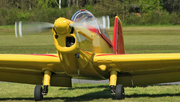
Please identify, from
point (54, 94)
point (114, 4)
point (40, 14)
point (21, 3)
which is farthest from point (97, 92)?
point (21, 3)

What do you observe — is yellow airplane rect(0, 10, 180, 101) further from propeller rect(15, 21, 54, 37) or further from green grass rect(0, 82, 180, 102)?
green grass rect(0, 82, 180, 102)

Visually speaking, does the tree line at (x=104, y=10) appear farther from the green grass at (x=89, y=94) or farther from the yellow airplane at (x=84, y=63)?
the yellow airplane at (x=84, y=63)

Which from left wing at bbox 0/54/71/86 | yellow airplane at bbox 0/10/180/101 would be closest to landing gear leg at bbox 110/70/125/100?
yellow airplane at bbox 0/10/180/101

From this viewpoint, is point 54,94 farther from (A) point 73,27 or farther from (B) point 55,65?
(A) point 73,27

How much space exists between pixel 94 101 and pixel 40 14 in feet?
156

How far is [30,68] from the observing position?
8.45 meters

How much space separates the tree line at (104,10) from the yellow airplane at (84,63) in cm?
4094

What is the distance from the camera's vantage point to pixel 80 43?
7.16 meters

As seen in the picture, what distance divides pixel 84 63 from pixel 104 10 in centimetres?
5206

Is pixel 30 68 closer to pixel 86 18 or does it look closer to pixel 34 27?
pixel 34 27

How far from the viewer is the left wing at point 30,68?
26.0 ft

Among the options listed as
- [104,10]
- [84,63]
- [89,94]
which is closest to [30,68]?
[84,63]

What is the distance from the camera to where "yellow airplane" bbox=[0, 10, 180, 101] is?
22.7 feet

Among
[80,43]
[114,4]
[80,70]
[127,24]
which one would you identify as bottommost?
[80,70]
